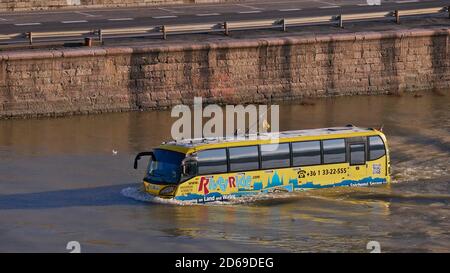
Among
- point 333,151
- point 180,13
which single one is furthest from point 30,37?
point 333,151

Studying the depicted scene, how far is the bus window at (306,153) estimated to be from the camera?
127 ft

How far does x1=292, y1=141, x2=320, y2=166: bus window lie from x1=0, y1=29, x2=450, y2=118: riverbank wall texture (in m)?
13.2

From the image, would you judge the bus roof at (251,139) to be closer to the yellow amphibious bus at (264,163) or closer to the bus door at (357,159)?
the yellow amphibious bus at (264,163)

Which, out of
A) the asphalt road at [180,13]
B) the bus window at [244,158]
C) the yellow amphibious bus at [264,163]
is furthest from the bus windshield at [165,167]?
the asphalt road at [180,13]

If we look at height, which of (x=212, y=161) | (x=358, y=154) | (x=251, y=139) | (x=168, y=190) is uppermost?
(x=251, y=139)

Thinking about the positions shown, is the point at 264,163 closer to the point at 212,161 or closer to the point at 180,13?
the point at 212,161

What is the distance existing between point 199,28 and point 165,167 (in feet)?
54.0

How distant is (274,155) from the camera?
38.4 metres

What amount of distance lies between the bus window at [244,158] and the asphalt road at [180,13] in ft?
58.1

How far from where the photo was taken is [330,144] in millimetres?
39281

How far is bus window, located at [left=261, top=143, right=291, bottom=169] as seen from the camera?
38344 mm

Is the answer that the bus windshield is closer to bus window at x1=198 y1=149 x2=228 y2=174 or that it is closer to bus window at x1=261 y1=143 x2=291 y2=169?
bus window at x1=198 y1=149 x2=228 y2=174

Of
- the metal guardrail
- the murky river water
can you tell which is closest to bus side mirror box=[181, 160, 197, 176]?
the murky river water
